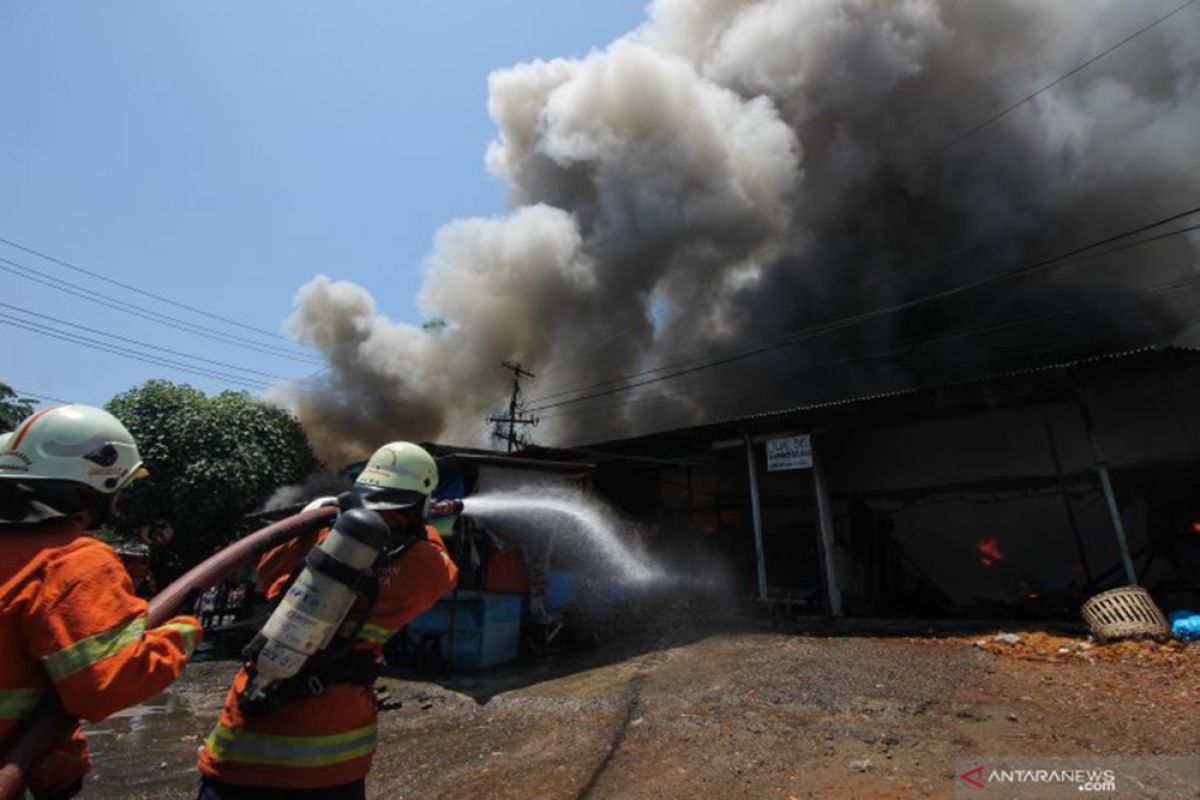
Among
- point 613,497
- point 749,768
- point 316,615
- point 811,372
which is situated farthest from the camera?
point 811,372

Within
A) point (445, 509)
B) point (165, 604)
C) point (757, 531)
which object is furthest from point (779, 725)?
point (757, 531)

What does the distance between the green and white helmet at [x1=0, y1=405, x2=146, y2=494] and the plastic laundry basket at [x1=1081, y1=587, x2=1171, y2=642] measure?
785cm

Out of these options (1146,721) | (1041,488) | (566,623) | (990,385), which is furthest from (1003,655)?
(566,623)

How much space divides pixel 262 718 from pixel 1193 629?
777 centimetres

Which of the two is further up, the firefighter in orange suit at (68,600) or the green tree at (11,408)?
the green tree at (11,408)

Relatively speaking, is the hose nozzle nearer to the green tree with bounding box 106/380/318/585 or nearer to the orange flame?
the orange flame

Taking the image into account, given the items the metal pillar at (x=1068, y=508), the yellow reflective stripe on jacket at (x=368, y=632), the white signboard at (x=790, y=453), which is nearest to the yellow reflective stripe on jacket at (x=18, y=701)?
the yellow reflective stripe on jacket at (x=368, y=632)

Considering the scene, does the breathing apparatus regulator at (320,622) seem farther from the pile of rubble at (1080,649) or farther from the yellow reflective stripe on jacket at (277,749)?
the pile of rubble at (1080,649)

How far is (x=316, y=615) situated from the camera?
5.98 ft

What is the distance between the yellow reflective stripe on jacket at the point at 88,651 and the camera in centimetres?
130

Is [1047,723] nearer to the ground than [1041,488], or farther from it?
nearer to the ground

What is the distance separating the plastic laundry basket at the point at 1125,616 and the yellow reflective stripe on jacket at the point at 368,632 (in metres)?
7.06

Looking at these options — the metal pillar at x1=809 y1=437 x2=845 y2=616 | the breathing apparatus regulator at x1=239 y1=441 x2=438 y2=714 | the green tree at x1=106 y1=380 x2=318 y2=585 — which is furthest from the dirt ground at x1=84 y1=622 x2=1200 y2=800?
the green tree at x1=106 y1=380 x2=318 y2=585

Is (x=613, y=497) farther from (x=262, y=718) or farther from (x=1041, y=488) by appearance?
(x=262, y=718)
